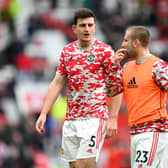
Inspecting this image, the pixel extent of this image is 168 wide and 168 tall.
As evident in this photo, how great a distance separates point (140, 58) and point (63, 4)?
13628 millimetres

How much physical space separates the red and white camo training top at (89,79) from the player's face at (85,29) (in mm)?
91

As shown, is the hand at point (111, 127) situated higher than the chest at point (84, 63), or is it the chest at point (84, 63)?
the chest at point (84, 63)

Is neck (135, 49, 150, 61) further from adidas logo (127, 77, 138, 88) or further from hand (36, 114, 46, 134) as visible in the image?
hand (36, 114, 46, 134)

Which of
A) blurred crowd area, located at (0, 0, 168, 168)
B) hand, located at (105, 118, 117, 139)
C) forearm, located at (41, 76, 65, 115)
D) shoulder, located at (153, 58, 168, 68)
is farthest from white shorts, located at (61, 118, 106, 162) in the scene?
blurred crowd area, located at (0, 0, 168, 168)

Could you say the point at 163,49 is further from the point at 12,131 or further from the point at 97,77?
the point at 97,77

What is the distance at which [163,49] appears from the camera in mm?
20297

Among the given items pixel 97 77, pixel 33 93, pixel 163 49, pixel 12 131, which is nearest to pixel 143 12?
pixel 163 49

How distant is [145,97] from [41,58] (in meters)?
11.5

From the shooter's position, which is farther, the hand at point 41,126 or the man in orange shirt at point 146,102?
the hand at point 41,126

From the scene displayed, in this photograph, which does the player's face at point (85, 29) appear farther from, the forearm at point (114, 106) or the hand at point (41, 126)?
the hand at point (41, 126)

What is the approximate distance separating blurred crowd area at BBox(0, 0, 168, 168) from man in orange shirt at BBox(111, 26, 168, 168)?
653 centimetres

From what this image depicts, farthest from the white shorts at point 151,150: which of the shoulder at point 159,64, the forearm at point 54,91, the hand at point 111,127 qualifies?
the forearm at point 54,91

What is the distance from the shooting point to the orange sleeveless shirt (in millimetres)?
8250

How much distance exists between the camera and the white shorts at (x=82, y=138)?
28.6ft
